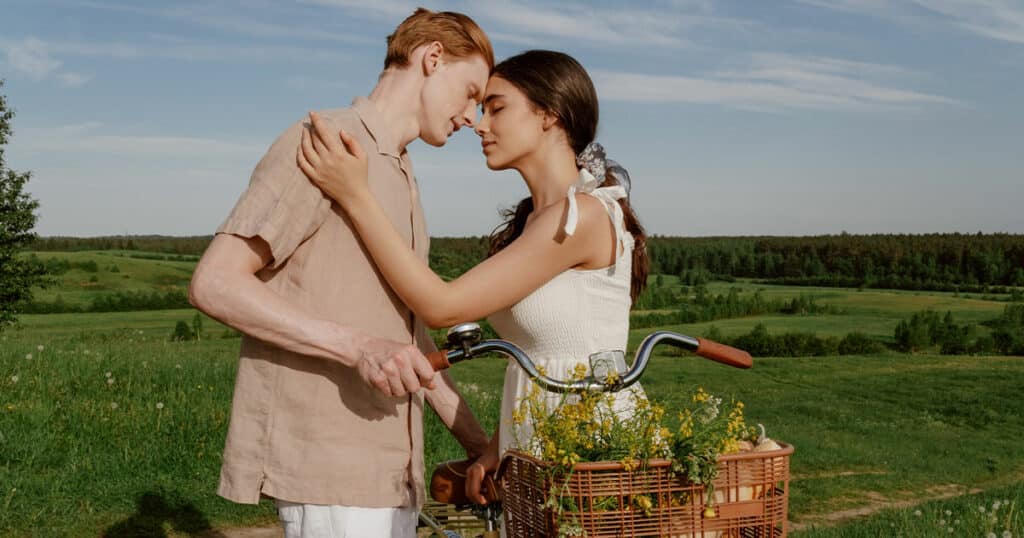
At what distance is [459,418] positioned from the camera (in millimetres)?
3307

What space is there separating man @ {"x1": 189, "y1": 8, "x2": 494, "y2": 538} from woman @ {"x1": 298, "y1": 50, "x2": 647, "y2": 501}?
0.29 ft

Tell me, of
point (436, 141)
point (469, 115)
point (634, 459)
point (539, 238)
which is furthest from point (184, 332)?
point (634, 459)

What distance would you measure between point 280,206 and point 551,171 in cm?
122

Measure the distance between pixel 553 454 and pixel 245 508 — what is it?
630cm

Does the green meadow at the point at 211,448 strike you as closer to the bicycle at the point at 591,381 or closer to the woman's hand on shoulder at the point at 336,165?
the bicycle at the point at 591,381

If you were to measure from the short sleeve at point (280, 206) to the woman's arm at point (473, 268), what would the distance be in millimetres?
40

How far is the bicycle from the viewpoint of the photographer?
7.53 ft

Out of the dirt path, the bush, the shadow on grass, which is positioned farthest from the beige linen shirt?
the bush

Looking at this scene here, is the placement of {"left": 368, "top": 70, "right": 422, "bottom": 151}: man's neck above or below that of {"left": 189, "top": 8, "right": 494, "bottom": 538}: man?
above

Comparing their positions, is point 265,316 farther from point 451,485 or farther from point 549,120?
point 549,120

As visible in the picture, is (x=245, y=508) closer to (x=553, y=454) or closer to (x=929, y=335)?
(x=553, y=454)

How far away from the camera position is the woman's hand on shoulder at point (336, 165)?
247 cm

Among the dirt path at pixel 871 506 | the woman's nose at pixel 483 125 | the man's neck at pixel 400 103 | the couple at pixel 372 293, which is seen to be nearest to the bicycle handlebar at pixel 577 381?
the couple at pixel 372 293

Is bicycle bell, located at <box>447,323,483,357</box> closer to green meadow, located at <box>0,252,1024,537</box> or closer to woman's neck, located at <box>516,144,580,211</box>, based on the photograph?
green meadow, located at <box>0,252,1024,537</box>
